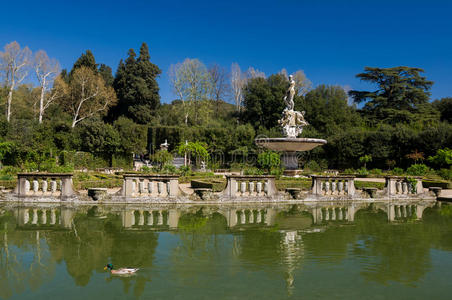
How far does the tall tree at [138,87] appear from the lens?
42938mm

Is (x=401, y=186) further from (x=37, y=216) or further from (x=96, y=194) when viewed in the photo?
(x=37, y=216)

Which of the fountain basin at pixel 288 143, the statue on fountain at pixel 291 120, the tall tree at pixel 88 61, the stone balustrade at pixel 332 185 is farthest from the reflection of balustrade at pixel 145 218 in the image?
the tall tree at pixel 88 61

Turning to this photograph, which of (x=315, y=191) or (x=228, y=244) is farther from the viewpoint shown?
(x=315, y=191)

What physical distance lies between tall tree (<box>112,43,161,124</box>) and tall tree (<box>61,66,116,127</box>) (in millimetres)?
2268

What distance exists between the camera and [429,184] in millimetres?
19062

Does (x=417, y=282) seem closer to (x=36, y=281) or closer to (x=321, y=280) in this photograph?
(x=321, y=280)

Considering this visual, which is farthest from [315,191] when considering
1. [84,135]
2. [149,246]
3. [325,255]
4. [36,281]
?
[84,135]

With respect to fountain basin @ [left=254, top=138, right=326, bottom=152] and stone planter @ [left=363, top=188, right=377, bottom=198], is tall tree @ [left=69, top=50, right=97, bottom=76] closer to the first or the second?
fountain basin @ [left=254, top=138, right=326, bottom=152]

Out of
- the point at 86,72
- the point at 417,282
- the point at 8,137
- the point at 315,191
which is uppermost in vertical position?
the point at 86,72

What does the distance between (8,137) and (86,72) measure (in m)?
13.7

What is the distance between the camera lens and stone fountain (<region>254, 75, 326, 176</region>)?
21906 mm

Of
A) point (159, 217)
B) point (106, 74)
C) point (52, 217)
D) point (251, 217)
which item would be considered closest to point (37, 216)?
point (52, 217)

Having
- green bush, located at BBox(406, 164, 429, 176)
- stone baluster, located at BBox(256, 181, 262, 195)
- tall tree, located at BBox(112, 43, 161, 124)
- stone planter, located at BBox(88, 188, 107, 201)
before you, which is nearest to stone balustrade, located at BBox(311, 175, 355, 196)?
stone baluster, located at BBox(256, 181, 262, 195)

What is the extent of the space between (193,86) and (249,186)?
34176 millimetres
